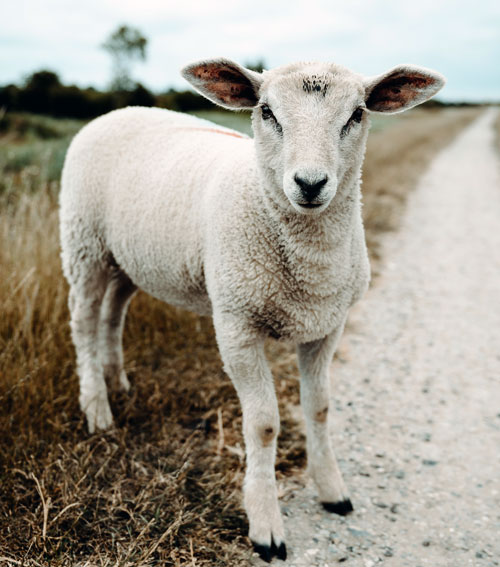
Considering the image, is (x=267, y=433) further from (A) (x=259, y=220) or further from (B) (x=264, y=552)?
(A) (x=259, y=220)

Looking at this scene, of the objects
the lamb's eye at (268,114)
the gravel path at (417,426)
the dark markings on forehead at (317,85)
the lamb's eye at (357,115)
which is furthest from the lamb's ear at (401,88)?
the gravel path at (417,426)

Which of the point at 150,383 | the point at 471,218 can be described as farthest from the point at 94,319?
the point at 471,218

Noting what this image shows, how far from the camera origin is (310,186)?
209 cm

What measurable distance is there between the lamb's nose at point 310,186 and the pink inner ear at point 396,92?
2.00 ft

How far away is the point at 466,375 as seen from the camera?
430 cm

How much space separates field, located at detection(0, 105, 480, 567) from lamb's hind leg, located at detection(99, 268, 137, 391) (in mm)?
140

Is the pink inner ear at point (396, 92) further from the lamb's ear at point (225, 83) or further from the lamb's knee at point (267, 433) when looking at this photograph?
the lamb's knee at point (267, 433)

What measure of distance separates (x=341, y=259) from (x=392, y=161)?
1315 cm

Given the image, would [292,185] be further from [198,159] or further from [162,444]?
[162,444]

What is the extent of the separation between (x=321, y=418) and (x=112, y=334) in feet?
5.06

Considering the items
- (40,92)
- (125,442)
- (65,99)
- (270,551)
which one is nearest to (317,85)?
(270,551)

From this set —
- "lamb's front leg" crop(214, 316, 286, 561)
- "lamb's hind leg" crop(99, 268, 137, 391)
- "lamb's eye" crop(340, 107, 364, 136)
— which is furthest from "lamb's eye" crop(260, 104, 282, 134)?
"lamb's hind leg" crop(99, 268, 137, 391)

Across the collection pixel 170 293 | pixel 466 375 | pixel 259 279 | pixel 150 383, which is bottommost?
pixel 466 375

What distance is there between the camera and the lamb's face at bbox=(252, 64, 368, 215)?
212cm
